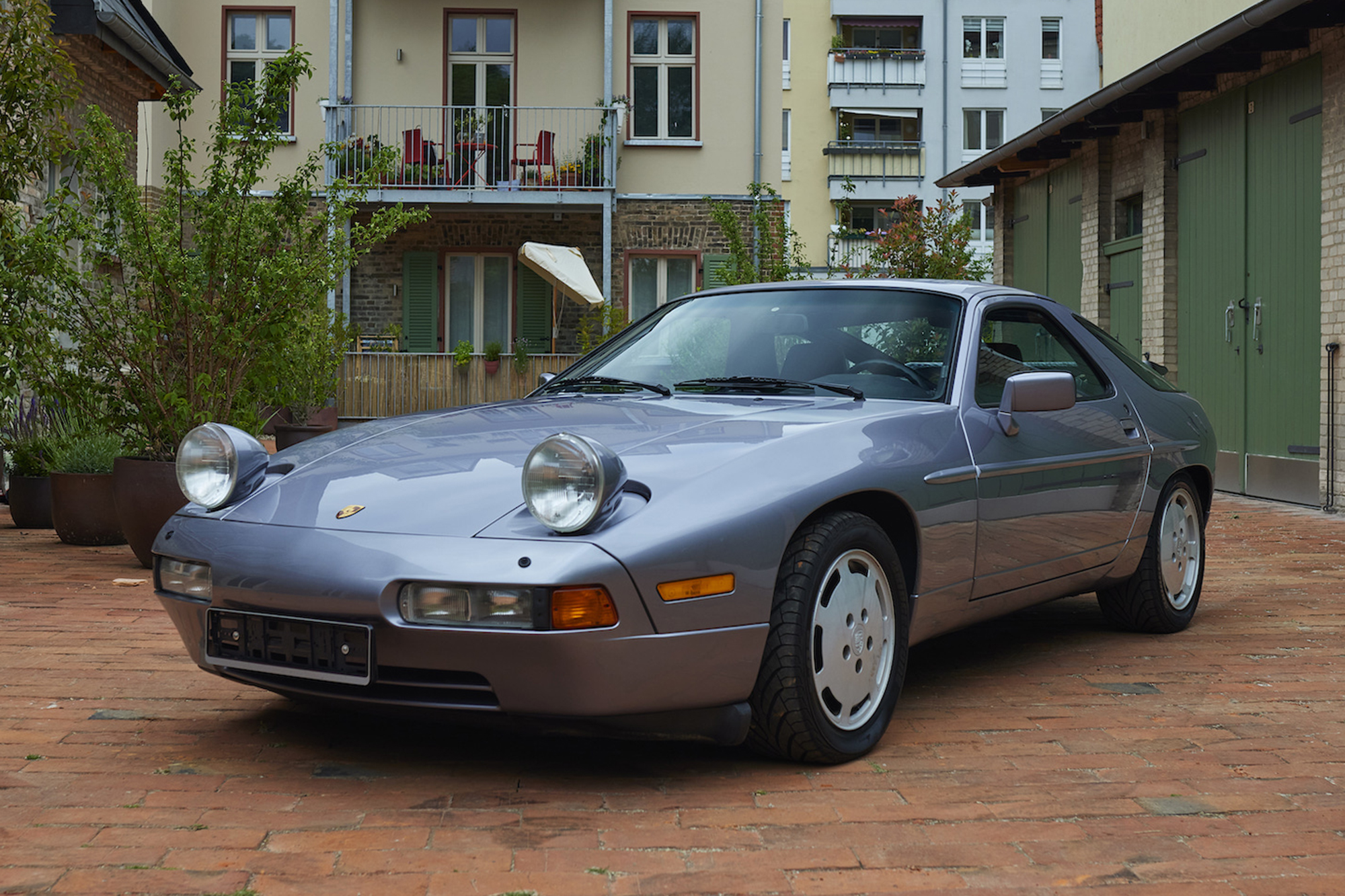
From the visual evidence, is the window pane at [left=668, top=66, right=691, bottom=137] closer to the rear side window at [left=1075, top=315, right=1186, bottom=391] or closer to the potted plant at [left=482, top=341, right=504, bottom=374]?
the potted plant at [left=482, top=341, right=504, bottom=374]

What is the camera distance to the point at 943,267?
58.0ft

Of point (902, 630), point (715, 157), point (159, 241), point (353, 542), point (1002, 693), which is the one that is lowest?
point (1002, 693)

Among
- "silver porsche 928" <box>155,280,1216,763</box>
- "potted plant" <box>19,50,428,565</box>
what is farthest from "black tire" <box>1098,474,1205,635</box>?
"potted plant" <box>19,50,428,565</box>

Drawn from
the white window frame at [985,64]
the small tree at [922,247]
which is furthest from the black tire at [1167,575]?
the white window frame at [985,64]

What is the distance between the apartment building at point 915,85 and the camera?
152ft

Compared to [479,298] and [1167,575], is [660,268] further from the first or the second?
[1167,575]

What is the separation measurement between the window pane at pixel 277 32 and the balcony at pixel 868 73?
29.0m

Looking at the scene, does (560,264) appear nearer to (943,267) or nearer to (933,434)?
(943,267)

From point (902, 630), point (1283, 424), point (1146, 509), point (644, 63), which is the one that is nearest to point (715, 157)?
point (644, 63)

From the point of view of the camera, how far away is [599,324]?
20.5 metres

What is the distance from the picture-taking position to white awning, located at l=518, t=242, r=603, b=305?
18.5 meters

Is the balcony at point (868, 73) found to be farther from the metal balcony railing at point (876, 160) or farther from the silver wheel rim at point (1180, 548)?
the silver wheel rim at point (1180, 548)

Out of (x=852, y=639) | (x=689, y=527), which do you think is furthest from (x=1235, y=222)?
(x=689, y=527)

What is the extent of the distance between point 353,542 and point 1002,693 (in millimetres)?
2204
